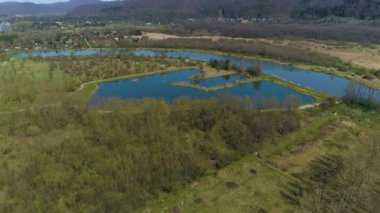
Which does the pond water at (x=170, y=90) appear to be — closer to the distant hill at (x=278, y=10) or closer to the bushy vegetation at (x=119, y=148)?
the bushy vegetation at (x=119, y=148)

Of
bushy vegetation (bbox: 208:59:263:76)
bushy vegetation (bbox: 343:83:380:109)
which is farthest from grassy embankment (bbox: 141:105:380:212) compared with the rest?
bushy vegetation (bbox: 208:59:263:76)

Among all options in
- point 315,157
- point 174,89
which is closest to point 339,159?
point 315,157

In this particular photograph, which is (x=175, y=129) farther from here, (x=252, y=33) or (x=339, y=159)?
(x=252, y=33)

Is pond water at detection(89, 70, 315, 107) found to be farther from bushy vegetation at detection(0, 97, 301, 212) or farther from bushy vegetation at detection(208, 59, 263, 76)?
bushy vegetation at detection(0, 97, 301, 212)

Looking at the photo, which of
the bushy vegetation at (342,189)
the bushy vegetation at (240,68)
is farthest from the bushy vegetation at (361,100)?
the bushy vegetation at (342,189)

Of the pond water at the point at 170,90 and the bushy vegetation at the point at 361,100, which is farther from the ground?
the bushy vegetation at the point at 361,100

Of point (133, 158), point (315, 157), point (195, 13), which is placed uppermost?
point (195, 13)

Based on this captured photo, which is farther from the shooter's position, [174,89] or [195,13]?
[195,13]
